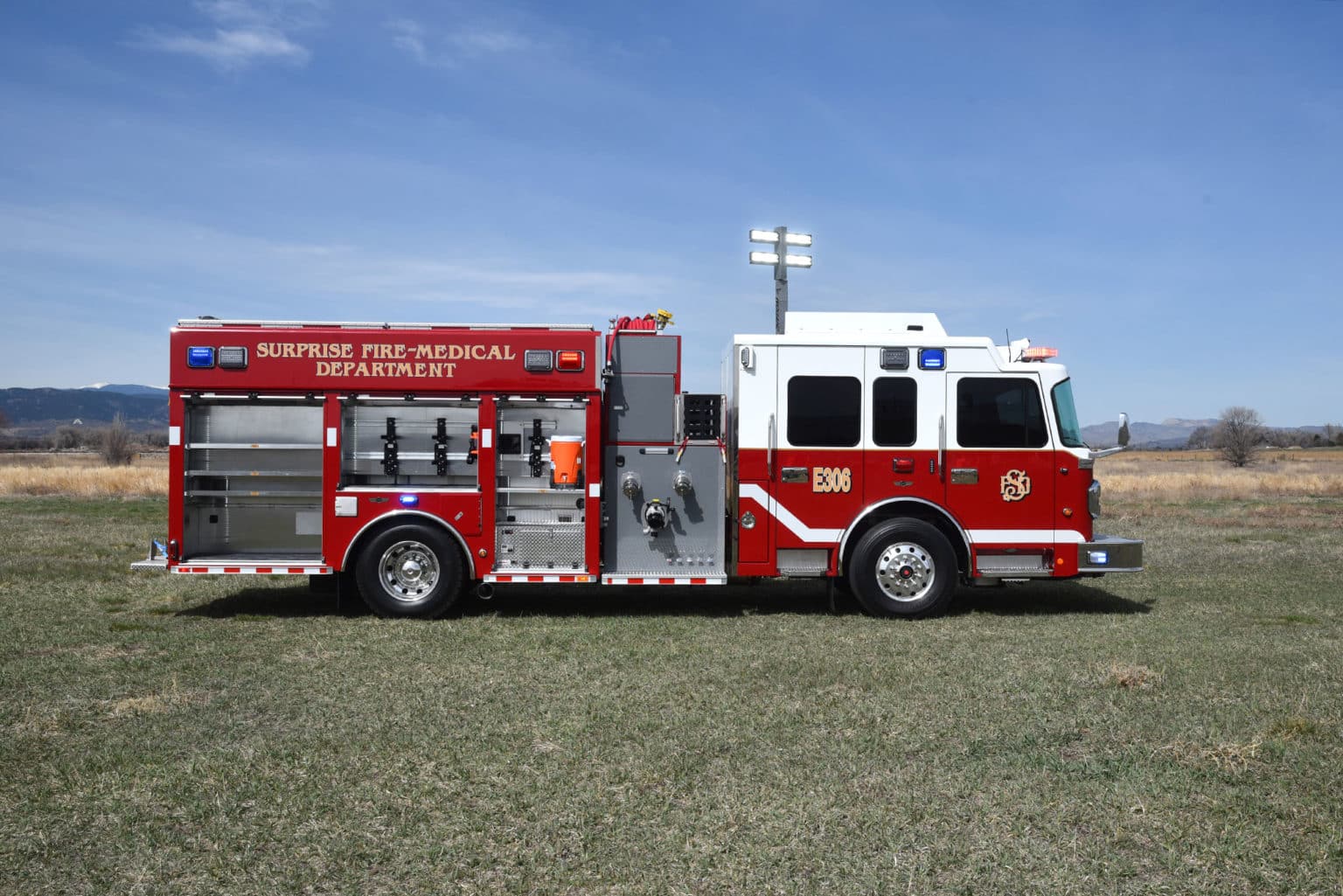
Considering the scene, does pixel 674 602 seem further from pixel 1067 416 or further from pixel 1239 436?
pixel 1239 436

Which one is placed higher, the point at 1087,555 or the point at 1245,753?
the point at 1087,555

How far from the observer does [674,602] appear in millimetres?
11562

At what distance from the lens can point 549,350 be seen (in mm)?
10031

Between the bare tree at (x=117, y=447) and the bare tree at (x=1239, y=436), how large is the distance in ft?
184

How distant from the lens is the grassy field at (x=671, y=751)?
4.34 meters

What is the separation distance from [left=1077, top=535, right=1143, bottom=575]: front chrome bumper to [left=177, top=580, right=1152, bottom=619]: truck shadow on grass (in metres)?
0.59

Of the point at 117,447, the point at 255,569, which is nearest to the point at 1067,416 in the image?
the point at 255,569

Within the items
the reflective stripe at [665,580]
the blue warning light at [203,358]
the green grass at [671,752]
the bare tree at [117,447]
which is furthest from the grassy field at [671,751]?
the bare tree at [117,447]

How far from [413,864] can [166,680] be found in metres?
4.10

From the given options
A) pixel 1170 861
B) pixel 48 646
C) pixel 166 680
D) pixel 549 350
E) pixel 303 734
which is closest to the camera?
pixel 1170 861

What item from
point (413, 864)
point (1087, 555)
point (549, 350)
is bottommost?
point (413, 864)

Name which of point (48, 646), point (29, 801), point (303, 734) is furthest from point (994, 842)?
point (48, 646)

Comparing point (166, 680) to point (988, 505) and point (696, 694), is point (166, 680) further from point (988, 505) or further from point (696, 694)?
point (988, 505)

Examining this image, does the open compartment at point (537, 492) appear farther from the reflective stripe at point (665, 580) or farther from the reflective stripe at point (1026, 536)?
the reflective stripe at point (1026, 536)
